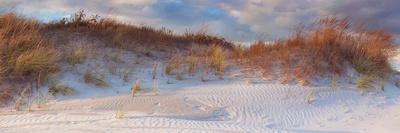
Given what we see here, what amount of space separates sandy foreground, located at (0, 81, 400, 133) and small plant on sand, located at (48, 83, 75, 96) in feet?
1.25

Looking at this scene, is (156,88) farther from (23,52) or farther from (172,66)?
(23,52)

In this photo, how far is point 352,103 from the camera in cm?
967

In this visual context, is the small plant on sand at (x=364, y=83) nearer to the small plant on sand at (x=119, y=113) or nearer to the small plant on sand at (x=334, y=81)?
the small plant on sand at (x=334, y=81)

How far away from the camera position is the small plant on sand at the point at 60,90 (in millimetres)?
9148

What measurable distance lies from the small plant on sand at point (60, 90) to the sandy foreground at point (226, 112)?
380mm

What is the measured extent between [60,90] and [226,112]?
9.13ft

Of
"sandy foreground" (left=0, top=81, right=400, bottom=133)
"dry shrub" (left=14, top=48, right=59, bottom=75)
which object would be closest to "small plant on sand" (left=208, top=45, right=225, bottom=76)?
"sandy foreground" (left=0, top=81, right=400, bottom=133)

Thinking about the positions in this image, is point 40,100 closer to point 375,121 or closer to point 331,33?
point 375,121

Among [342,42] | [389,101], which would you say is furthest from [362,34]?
[389,101]

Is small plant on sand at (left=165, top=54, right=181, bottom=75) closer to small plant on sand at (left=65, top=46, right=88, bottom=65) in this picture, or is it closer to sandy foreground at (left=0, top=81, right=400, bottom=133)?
sandy foreground at (left=0, top=81, right=400, bottom=133)

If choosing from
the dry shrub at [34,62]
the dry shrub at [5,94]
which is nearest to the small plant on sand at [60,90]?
the dry shrub at [34,62]

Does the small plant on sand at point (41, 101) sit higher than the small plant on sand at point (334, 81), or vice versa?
the small plant on sand at point (334, 81)

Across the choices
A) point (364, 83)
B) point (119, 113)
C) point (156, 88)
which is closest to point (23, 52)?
point (156, 88)

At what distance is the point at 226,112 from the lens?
8578 millimetres
